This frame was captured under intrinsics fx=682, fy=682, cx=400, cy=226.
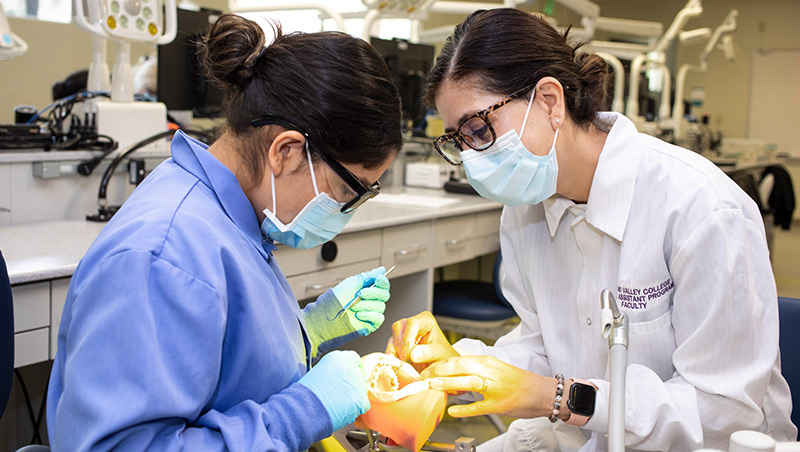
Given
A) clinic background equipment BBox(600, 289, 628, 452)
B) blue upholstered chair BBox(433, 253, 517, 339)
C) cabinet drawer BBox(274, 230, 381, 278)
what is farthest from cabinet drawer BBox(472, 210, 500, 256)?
clinic background equipment BBox(600, 289, 628, 452)

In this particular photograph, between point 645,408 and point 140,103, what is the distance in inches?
80.1

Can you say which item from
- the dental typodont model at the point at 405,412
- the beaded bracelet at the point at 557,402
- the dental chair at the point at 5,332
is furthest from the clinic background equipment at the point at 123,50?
the beaded bracelet at the point at 557,402

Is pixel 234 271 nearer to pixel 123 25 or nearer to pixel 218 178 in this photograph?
pixel 218 178

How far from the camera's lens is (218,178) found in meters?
0.90

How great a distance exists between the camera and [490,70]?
1.22 metres

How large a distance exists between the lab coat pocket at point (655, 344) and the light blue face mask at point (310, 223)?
54 centimetres

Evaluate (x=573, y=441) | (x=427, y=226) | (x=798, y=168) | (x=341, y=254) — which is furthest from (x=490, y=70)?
(x=798, y=168)

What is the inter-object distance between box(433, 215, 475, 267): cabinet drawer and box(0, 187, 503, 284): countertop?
1.7 inches

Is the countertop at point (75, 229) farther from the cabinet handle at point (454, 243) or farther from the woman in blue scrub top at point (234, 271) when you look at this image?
the woman in blue scrub top at point (234, 271)

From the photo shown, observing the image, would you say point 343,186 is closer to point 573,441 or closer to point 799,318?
point 573,441

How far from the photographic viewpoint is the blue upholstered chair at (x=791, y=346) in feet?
4.33

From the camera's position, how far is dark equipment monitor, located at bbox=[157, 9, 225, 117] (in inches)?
107

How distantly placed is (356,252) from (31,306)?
1.04 metres

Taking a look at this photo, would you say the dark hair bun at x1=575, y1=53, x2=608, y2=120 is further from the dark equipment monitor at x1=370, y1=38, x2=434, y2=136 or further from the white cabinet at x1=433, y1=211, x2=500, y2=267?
the dark equipment monitor at x1=370, y1=38, x2=434, y2=136
